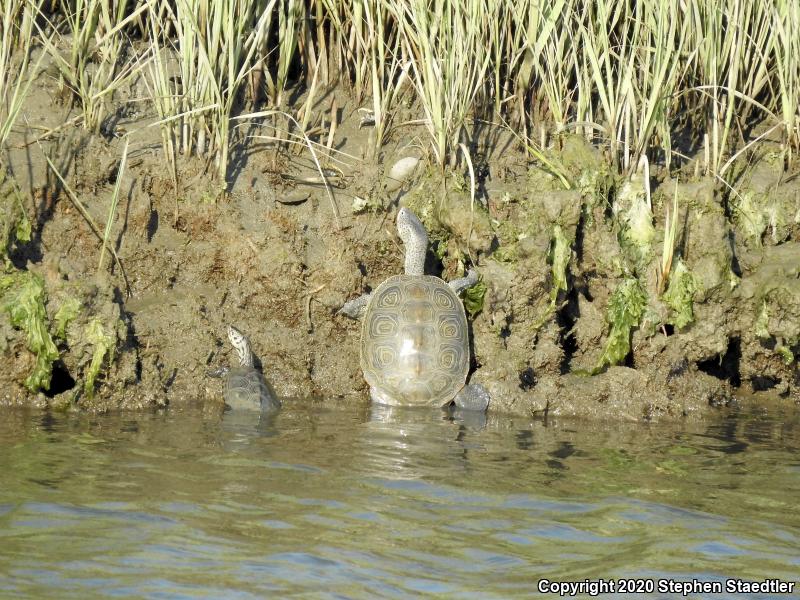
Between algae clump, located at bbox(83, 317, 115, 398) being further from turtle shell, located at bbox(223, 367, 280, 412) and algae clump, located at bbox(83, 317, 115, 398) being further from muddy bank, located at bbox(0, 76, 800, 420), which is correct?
turtle shell, located at bbox(223, 367, 280, 412)

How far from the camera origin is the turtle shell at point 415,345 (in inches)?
263

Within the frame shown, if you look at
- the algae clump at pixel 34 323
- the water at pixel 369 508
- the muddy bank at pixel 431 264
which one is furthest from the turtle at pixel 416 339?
the algae clump at pixel 34 323

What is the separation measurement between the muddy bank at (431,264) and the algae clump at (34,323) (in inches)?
14.9

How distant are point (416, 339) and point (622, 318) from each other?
1.37 metres

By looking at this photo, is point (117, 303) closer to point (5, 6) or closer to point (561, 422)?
point (5, 6)

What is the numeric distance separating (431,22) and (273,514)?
4.01 meters

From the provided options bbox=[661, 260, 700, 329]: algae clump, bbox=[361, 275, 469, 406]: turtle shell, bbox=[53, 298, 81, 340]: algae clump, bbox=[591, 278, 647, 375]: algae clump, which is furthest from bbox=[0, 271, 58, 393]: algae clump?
bbox=[661, 260, 700, 329]: algae clump

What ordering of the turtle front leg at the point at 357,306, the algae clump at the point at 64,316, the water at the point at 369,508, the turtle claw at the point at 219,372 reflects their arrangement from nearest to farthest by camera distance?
the water at the point at 369,508, the algae clump at the point at 64,316, the turtle claw at the point at 219,372, the turtle front leg at the point at 357,306

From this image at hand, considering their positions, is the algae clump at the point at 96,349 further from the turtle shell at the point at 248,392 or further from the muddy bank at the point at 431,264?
the turtle shell at the point at 248,392

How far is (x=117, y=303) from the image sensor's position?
6.32 metres

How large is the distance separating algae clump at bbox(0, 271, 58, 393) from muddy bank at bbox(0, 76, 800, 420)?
14.9 inches

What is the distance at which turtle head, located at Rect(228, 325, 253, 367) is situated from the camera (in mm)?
6512

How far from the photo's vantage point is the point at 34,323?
595 centimetres

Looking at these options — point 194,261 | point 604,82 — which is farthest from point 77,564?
point 604,82
